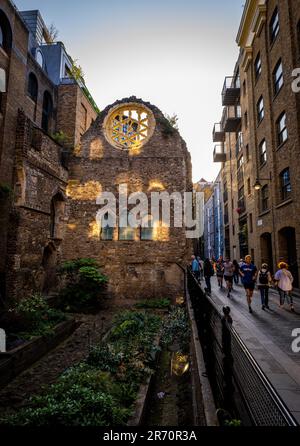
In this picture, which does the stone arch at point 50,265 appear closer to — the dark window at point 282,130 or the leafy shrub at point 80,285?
the leafy shrub at point 80,285

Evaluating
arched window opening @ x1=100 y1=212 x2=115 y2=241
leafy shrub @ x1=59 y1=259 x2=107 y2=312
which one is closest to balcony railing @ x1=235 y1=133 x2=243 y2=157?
arched window opening @ x1=100 y1=212 x2=115 y2=241

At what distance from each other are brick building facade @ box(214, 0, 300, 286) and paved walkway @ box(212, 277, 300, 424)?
3.48 metres

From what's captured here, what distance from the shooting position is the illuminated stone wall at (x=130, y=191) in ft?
47.7

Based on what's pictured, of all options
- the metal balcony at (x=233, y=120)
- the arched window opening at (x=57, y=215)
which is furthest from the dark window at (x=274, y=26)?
the arched window opening at (x=57, y=215)

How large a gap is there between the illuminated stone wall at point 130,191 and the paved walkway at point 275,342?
519 cm

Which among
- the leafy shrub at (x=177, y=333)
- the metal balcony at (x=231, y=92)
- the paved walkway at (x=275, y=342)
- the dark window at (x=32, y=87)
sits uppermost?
the metal balcony at (x=231, y=92)

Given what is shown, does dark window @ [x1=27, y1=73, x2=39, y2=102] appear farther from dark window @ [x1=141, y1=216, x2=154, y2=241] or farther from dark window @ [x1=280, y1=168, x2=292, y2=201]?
dark window @ [x1=280, y1=168, x2=292, y2=201]

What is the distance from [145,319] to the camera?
10211 mm

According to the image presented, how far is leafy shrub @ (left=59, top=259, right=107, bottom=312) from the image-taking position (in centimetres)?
1334

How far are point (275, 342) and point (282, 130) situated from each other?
1104cm

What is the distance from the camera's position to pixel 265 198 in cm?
1546

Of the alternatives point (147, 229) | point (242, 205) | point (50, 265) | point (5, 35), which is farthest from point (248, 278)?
point (5, 35)
